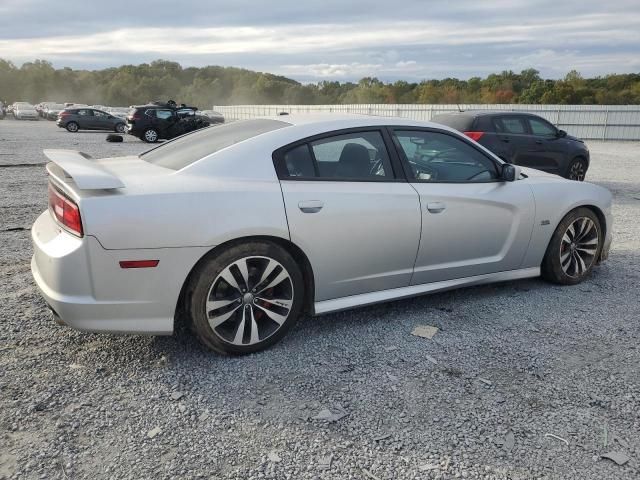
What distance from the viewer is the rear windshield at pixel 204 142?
3.79 meters

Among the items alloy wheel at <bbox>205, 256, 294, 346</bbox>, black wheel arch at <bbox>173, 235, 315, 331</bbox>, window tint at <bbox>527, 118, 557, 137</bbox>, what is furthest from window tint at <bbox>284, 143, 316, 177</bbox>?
window tint at <bbox>527, 118, 557, 137</bbox>

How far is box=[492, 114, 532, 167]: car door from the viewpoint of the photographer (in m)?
10.5

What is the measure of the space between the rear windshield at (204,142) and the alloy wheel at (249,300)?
0.84 metres

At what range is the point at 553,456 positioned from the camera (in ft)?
8.48

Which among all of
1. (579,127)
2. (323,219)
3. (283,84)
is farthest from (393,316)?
(283,84)

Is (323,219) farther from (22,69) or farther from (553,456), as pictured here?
(22,69)

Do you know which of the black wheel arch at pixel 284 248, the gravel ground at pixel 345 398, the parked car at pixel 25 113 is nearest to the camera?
the gravel ground at pixel 345 398

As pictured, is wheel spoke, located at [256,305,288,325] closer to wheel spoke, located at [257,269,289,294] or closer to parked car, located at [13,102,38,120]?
wheel spoke, located at [257,269,289,294]

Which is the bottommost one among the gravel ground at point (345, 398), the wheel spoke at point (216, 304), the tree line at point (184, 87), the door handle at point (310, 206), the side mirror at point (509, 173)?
the gravel ground at point (345, 398)

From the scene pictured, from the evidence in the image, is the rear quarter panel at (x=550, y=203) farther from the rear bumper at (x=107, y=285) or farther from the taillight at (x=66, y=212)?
the taillight at (x=66, y=212)

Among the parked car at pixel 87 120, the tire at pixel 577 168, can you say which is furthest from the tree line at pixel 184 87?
the tire at pixel 577 168

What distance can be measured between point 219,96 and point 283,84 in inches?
586

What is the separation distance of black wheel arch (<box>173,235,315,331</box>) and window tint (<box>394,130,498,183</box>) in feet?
3.63

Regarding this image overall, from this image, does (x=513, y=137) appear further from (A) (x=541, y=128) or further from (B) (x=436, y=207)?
(B) (x=436, y=207)
